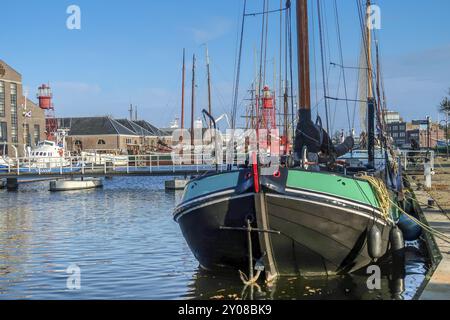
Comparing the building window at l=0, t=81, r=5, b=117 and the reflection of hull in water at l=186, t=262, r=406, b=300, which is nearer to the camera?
the reflection of hull in water at l=186, t=262, r=406, b=300

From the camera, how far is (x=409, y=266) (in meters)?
13.3

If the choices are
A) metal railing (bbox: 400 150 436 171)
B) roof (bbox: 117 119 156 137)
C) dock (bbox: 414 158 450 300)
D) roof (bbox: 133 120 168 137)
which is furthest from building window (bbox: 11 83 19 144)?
dock (bbox: 414 158 450 300)

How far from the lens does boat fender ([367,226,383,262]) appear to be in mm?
11414

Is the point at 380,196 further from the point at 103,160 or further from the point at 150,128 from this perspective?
the point at 150,128

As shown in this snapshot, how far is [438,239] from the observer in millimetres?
13578

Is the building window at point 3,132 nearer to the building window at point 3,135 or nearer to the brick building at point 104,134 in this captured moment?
the building window at point 3,135

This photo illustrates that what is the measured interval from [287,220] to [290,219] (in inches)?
2.2

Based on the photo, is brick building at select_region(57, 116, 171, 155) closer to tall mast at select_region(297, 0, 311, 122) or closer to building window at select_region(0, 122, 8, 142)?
building window at select_region(0, 122, 8, 142)

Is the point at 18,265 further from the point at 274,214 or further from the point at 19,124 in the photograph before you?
the point at 19,124

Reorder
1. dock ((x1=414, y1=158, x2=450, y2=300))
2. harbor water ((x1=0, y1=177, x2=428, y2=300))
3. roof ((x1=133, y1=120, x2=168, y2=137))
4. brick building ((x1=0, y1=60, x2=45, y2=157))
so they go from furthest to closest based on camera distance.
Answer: roof ((x1=133, y1=120, x2=168, y2=137))
brick building ((x1=0, y1=60, x2=45, y2=157))
harbor water ((x1=0, y1=177, x2=428, y2=300))
dock ((x1=414, y1=158, x2=450, y2=300))

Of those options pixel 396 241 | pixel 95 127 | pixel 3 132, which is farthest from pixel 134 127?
pixel 396 241

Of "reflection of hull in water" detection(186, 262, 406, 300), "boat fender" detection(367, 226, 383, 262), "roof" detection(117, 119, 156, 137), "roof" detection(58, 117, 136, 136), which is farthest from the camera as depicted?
"roof" detection(117, 119, 156, 137)
